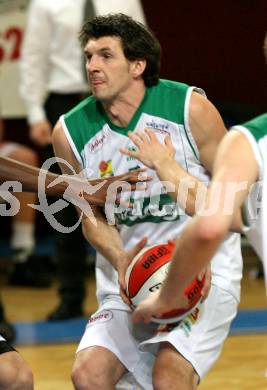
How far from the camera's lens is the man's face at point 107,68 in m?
4.63

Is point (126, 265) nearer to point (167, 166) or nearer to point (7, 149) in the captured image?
point (167, 166)

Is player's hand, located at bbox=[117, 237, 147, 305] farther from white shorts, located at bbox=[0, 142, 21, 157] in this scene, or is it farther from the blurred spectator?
white shorts, located at bbox=[0, 142, 21, 157]

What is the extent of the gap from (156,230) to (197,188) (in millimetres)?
617

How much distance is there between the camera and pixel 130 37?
4730 mm

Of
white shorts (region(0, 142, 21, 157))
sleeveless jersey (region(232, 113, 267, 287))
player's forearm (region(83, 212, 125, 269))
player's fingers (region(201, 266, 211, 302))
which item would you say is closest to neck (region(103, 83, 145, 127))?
player's forearm (region(83, 212, 125, 269))

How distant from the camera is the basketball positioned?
4250mm

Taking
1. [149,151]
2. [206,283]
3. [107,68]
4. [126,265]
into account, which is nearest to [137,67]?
[107,68]

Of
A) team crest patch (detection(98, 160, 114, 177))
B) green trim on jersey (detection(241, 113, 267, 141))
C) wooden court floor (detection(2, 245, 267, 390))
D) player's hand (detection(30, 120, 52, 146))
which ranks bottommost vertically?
wooden court floor (detection(2, 245, 267, 390))

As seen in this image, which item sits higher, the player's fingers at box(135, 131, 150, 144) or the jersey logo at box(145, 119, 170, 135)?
the player's fingers at box(135, 131, 150, 144)

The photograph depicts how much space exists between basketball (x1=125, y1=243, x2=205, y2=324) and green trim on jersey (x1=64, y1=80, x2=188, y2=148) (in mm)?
→ 596

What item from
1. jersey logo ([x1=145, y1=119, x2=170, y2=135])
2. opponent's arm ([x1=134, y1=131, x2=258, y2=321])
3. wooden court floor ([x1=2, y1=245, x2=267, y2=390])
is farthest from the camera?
wooden court floor ([x1=2, y1=245, x2=267, y2=390])

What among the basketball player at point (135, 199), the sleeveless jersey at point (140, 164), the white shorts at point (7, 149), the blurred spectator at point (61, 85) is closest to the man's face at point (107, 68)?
the basketball player at point (135, 199)

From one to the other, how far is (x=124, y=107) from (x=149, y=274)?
2.67 ft

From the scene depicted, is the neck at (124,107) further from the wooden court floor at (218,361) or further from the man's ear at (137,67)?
the wooden court floor at (218,361)
